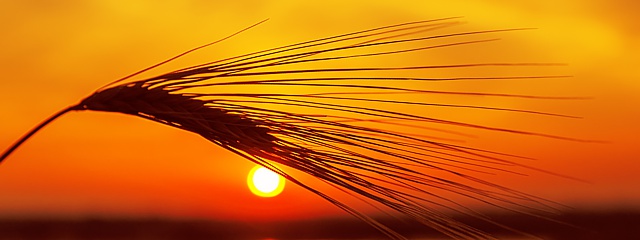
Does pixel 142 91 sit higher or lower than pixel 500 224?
higher

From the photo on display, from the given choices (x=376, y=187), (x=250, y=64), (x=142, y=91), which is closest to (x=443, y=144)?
(x=376, y=187)

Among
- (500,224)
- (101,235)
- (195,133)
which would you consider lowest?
(500,224)

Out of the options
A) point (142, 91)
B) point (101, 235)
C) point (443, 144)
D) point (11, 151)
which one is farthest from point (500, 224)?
point (101, 235)

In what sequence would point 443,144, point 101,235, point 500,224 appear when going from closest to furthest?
point 500,224 < point 443,144 < point 101,235

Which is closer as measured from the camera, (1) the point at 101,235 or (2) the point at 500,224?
(2) the point at 500,224

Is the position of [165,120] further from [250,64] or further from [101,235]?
[101,235]

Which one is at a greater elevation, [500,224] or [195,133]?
[195,133]

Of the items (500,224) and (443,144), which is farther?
(443,144)

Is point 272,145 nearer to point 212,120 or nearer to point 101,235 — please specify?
point 212,120

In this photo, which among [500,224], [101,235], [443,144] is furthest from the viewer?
[101,235]
